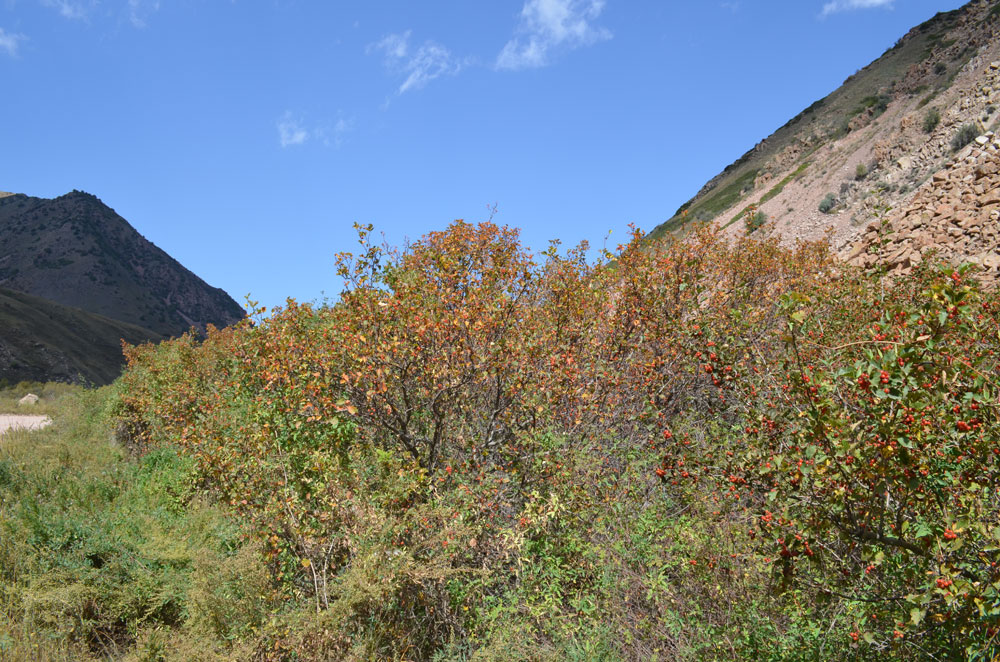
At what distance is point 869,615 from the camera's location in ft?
10.7

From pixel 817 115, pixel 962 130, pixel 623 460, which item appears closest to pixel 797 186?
pixel 962 130

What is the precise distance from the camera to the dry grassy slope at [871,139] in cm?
2003

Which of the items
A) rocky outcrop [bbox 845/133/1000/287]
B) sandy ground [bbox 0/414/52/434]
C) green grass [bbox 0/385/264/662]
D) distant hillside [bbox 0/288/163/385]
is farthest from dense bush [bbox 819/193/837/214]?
distant hillside [bbox 0/288/163/385]

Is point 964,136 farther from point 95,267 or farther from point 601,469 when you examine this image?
point 95,267

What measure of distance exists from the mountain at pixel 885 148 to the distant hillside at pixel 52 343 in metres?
46.7

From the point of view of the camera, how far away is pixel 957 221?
12.5 meters

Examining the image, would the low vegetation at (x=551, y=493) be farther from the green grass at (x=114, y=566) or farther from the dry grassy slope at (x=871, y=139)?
the dry grassy slope at (x=871, y=139)

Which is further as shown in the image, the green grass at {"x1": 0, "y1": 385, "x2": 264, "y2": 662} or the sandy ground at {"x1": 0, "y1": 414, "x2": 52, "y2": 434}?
the sandy ground at {"x1": 0, "y1": 414, "x2": 52, "y2": 434}

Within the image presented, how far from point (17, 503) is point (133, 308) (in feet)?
335

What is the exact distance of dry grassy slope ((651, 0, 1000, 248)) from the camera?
20.0m

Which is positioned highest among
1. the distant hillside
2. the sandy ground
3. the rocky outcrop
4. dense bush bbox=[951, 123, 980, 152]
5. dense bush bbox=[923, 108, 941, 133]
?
the distant hillside

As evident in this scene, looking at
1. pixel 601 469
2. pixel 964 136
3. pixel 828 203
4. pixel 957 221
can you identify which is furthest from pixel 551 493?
pixel 828 203

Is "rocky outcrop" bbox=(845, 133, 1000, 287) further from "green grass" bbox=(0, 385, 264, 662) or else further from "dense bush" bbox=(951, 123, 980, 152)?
"green grass" bbox=(0, 385, 264, 662)

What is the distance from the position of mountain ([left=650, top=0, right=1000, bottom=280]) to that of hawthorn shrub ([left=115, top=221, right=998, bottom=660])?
245cm
